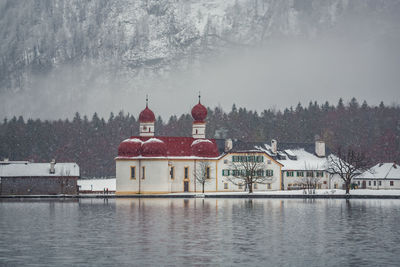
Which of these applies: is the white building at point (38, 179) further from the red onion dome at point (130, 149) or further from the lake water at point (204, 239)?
the lake water at point (204, 239)

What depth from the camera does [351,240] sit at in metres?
46.1

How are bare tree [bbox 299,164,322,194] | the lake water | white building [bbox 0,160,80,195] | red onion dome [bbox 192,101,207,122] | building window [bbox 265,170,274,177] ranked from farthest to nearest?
red onion dome [bbox 192,101,207,122], building window [bbox 265,170,274,177], bare tree [bbox 299,164,322,194], white building [bbox 0,160,80,195], the lake water

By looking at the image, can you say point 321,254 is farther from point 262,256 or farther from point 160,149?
point 160,149

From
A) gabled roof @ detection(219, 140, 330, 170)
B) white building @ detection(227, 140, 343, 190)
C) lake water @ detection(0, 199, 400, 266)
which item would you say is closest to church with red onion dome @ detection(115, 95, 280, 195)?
gabled roof @ detection(219, 140, 330, 170)

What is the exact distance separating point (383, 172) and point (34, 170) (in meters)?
57.2

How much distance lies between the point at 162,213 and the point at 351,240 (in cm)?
2948

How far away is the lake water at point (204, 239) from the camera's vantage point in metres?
37.9

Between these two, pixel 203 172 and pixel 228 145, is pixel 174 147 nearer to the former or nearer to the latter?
pixel 203 172

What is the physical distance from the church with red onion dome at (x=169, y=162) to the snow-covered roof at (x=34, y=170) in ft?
26.4

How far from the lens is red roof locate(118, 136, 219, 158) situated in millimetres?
122062

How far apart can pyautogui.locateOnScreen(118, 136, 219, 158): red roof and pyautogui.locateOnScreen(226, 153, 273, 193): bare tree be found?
4.34 metres

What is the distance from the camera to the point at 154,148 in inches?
4801

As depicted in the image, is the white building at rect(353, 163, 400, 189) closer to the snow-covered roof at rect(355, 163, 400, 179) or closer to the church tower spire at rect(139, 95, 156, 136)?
the snow-covered roof at rect(355, 163, 400, 179)

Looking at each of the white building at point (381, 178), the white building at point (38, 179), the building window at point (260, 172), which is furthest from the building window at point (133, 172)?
the white building at point (381, 178)
